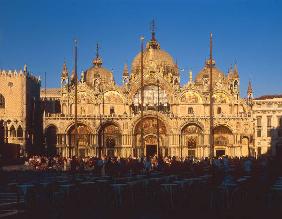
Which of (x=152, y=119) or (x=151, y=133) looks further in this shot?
(x=151, y=133)

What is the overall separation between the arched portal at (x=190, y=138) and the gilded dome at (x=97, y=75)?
1285 centimetres

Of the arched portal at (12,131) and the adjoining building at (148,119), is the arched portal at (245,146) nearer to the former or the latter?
the adjoining building at (148,119)

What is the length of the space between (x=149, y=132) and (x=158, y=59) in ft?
38.4

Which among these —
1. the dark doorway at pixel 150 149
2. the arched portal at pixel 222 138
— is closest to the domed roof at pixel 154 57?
the dark doorway at pixel 150 149

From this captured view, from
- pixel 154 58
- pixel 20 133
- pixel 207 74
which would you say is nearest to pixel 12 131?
pixel 20 133

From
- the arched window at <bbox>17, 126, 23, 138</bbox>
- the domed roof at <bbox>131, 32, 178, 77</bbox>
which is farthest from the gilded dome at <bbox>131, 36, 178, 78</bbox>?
the arched window at <bbox>17, 126, 23, 138</bbox>

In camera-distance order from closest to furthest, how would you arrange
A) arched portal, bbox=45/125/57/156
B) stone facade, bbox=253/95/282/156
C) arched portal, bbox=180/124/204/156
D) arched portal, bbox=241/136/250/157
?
1. arched portal, bbox=180/124/204/156
2. arched portal, bbox=241/136/250/157
3. stone facade, bbox=253/95/282/156
4. arched portal, bbox=45/125/57/156

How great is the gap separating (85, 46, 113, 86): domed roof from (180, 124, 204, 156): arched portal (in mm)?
13217

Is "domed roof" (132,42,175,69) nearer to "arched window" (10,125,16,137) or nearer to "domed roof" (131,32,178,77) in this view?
"domed roof" (131,32,178,77)

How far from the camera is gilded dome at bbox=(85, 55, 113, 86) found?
74444 mm

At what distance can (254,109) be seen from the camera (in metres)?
69.1

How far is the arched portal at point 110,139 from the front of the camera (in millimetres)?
67062

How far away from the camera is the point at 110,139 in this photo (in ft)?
222

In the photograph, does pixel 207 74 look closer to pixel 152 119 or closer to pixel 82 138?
pixel 152 119
